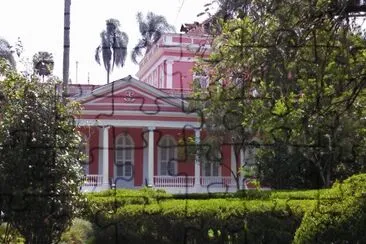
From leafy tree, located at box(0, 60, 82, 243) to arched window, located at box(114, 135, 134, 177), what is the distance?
9.86m

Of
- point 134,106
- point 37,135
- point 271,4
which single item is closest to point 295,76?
point 271,4

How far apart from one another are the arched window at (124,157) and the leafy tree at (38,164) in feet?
32.4

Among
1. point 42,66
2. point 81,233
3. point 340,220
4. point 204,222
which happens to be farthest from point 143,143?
point 340,220

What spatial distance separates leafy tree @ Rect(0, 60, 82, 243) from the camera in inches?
319

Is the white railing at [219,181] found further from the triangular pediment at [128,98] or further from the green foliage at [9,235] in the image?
the green foliage at [9,235]

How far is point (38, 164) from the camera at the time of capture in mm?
8188

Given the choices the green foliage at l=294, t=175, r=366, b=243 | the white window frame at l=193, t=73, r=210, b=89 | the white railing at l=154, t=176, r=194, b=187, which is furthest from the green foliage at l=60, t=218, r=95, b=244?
the white railing at l=154, t=176, r=194, b=187

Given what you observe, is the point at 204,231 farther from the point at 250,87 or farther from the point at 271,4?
the point at 271,4

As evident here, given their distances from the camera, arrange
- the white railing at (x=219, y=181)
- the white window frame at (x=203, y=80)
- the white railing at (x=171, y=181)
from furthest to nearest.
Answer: the white railing at (x=171, y=181)
the white railing at (x=219, y=181)
the white window frame at (x=203, y=80)

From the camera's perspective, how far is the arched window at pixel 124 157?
65.4ft

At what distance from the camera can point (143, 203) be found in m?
11.3

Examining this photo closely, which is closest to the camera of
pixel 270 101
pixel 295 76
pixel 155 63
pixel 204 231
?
pixel 295 76

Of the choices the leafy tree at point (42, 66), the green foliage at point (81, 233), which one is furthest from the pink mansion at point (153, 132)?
the leafy tree at point (42, 66)

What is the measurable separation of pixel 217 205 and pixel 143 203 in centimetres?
198
